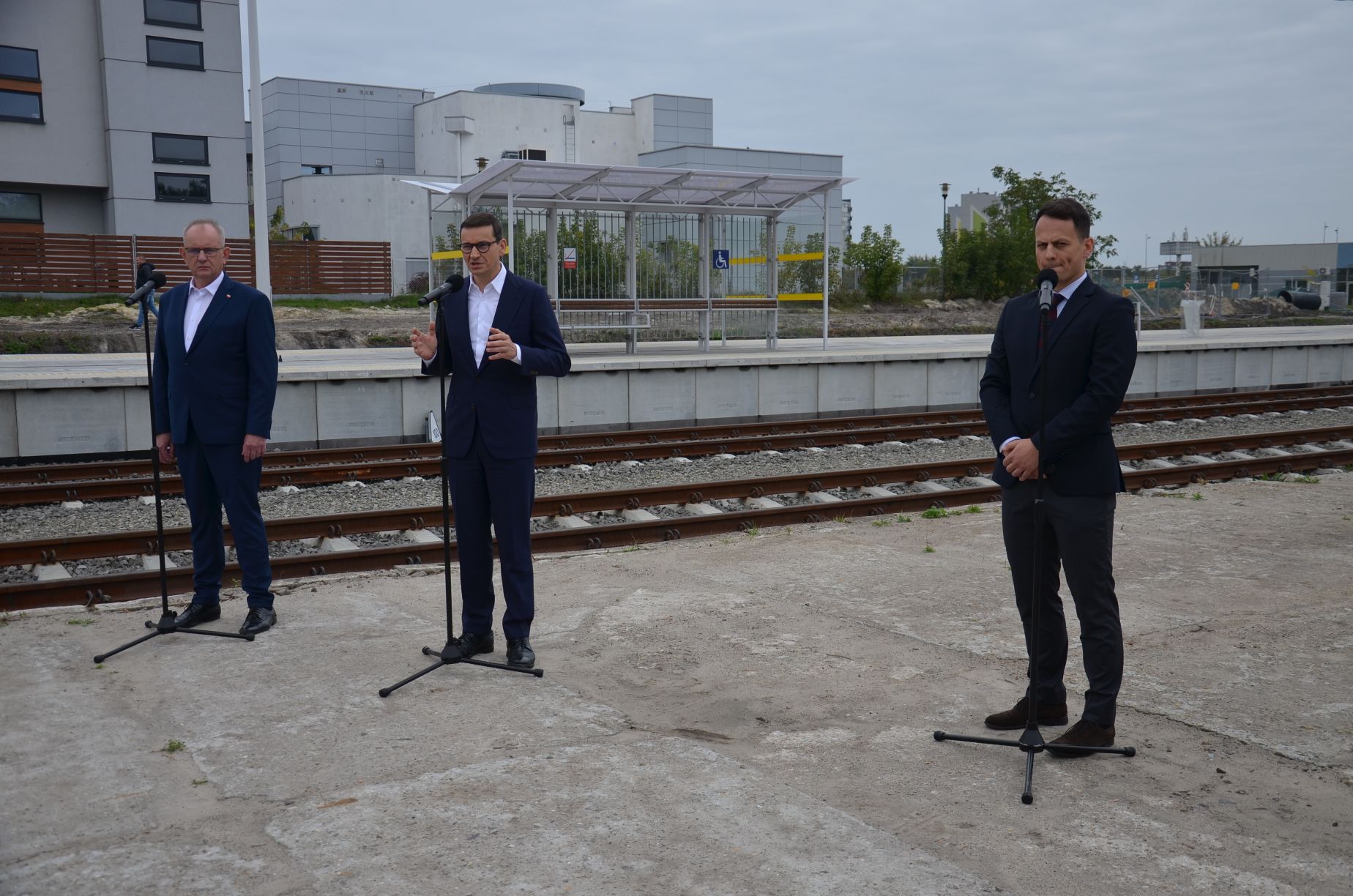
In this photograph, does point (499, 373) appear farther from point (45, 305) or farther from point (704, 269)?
point (45, 305)

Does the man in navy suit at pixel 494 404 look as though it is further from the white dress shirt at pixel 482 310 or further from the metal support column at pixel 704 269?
the metal support column at pixel 704 269

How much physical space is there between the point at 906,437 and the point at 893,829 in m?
12.3

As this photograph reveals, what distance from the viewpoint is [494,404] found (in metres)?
5.59

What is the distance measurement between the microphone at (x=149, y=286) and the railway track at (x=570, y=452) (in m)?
5.52

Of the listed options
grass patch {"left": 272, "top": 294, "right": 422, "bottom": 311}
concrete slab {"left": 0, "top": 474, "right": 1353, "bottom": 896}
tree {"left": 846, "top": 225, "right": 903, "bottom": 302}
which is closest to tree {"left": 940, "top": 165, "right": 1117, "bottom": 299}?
tree {"left": 846, "top": 225, "right": 903, "bottom": 302}

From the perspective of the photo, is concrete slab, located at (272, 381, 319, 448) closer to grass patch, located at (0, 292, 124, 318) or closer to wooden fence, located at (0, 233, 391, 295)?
wooden fence, located at (0, 233, 391, 295)

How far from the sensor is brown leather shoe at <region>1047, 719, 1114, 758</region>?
457 cm

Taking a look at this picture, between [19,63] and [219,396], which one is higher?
[19,63]

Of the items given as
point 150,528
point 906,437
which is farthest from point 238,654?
point 906,437

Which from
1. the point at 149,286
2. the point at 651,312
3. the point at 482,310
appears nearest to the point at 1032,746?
the point at 482,310

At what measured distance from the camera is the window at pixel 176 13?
37938mm

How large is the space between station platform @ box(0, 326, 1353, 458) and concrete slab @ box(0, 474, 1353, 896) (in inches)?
312

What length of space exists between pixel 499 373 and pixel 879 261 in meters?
40.4

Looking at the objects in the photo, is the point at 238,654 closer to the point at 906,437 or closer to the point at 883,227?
the point at 906,437
